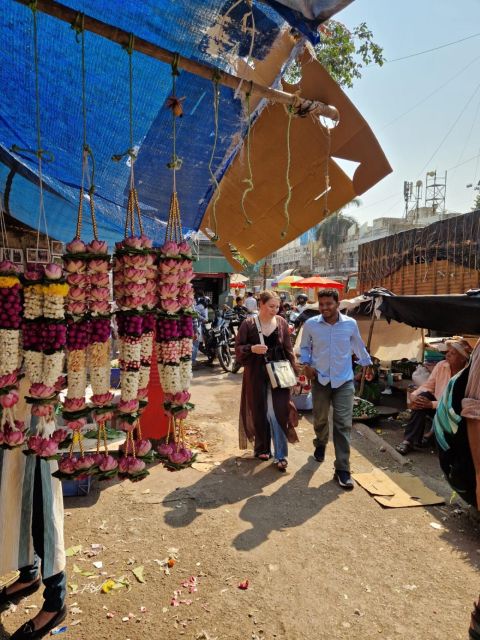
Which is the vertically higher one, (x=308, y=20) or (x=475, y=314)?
(x=308, y=20)

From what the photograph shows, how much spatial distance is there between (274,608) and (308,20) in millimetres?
3226

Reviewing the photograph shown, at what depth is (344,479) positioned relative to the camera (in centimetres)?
434

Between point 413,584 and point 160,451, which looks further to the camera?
point 413,584

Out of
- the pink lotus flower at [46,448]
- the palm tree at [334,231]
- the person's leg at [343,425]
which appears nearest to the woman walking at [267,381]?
the person's leg at [343,425]

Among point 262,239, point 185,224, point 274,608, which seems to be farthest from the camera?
point 185,224

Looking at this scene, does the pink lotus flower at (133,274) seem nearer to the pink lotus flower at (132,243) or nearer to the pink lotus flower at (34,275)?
the pink lotus flower at (132,243)

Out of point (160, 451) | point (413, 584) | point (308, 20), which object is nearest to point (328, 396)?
point (413, 584)

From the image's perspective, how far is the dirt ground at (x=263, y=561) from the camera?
2537 mm

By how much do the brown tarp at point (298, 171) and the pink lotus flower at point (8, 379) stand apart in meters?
1.83

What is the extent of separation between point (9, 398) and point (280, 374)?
307 centimetres

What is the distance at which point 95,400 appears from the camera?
1.83 metres

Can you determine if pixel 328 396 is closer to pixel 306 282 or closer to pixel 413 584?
pixel 413 584

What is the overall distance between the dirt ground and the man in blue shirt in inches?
18.1

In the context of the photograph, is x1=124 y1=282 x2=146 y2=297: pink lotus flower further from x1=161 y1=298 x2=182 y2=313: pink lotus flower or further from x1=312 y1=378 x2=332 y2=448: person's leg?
x1=312 y1=378 x2=332 y2=448: person's leg
